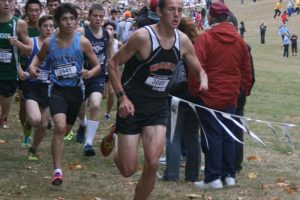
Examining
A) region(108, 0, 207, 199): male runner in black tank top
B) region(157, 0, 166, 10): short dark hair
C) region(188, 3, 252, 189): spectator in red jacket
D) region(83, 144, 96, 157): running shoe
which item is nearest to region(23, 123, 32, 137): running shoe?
region(83, 144, 96, 157): running shoe

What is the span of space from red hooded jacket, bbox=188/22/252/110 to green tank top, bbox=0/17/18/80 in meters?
2.97

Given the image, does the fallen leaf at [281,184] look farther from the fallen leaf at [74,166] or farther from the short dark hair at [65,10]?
the short dark hair at [65,10]

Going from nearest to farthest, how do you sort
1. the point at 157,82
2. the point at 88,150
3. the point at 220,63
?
the point at 157,82 → the point at 220,63 → the point at 88,150

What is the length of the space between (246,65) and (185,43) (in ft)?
5.02

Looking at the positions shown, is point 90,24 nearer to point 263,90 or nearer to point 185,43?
point 185,43

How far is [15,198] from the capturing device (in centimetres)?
740

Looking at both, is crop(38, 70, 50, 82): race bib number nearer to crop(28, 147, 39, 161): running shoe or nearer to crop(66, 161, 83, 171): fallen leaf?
crop(28, 147, 39, 161): running shoe

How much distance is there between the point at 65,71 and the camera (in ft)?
27.0

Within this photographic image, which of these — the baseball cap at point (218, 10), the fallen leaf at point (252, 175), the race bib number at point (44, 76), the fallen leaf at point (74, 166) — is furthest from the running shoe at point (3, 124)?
the baseball cap at point (218, 10)

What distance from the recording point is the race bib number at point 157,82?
6.62m

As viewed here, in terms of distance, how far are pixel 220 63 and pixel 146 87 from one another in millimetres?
1478

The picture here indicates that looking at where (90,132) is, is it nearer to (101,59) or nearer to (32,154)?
(32,154)

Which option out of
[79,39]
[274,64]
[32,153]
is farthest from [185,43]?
[274,64]

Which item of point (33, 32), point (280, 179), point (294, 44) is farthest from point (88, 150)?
point (294, 44)
